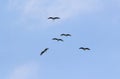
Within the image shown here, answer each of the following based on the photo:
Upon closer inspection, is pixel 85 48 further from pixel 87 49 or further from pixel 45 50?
pixel 45 50

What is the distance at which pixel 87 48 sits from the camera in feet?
534

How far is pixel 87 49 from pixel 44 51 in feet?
73.0

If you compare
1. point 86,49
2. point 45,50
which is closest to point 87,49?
point 86,49

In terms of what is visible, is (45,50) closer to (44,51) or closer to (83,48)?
(44,51)

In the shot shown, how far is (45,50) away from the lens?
6388 inches

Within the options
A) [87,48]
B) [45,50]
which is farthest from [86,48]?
[45,50]

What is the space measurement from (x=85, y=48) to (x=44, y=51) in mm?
21474

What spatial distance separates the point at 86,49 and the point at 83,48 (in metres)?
3.09

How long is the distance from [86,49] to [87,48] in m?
0.75

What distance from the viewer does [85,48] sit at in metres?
164

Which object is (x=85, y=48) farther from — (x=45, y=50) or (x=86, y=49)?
(x=45, y=50)

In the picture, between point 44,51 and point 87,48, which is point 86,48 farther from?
point 44,51

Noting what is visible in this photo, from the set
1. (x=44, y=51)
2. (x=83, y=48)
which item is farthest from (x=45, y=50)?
(x=83, y=48)

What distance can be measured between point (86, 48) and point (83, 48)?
245 cm
